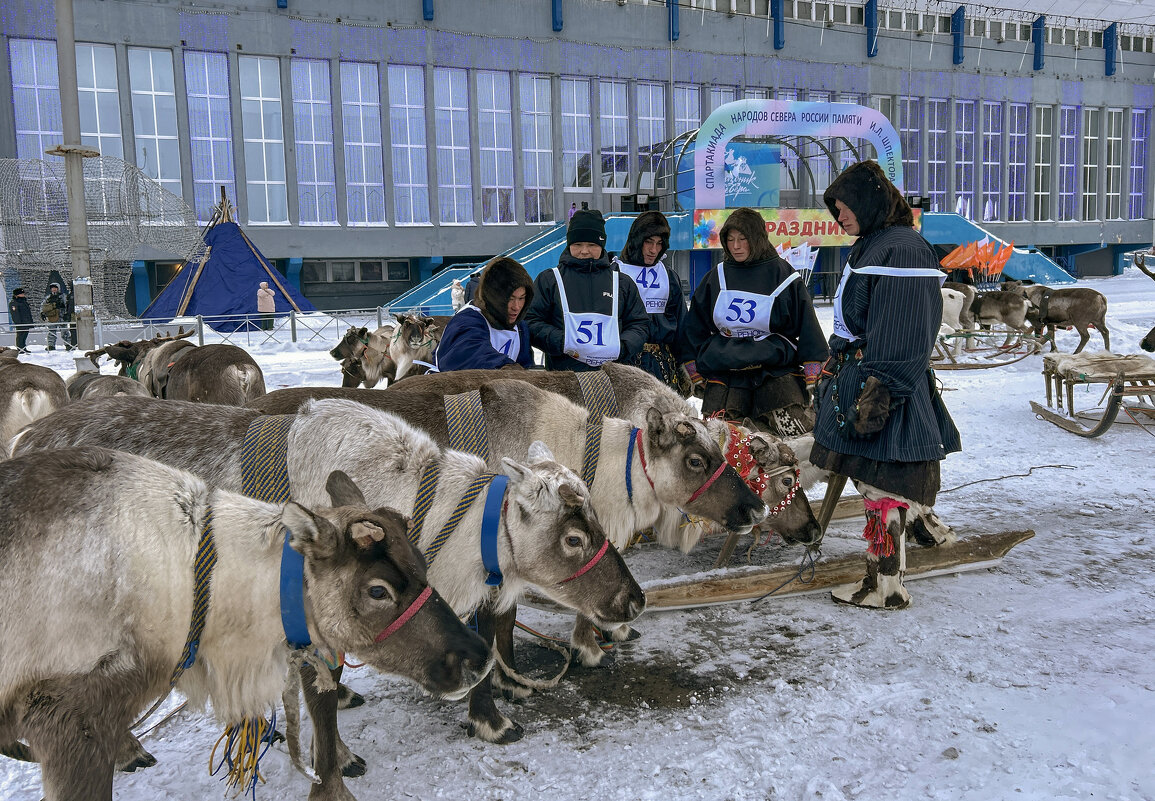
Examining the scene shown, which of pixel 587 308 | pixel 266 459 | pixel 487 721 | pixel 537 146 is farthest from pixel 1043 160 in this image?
pixel 266 459

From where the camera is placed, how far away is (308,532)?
217 centimetres

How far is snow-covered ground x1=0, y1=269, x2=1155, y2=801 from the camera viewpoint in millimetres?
2678

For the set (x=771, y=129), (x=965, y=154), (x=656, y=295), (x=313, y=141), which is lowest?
(x=656, y=295)

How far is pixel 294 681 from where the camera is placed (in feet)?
7.80

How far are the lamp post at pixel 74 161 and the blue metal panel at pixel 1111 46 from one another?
43.0 meters

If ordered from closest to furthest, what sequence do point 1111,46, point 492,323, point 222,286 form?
point 492,323 → point 222,286 → point 1111,46

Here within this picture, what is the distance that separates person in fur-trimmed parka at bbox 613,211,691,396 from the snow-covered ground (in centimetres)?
153

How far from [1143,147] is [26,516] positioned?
48521mm

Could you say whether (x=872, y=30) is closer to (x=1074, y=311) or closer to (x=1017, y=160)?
(x=1017, y=160)

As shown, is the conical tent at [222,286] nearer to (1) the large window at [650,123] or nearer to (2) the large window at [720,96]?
(1) the large window at [650,123]

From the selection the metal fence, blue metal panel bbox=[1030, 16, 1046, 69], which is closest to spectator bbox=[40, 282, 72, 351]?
the metal fence

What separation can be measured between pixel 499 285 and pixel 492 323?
0.26 m

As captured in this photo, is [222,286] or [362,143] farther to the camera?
[362,143]

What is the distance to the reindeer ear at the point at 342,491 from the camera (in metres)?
2.47
